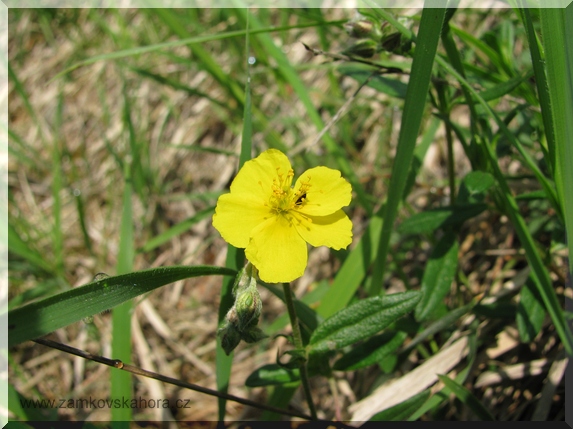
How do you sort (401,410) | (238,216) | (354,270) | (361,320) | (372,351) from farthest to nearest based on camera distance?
(354,270), (372,351), (401,410), (361,320), (238,216)

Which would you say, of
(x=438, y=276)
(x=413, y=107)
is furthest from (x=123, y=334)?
(x=413, y=107)

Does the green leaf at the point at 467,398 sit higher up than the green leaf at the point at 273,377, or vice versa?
the green leaf at the point at 273,377

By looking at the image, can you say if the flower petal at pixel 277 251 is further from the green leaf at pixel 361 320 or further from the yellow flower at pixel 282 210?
the green leaf at pixel 361 320

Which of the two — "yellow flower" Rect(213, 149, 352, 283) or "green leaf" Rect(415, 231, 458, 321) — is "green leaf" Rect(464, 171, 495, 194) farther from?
"yellow flower" Rect(213, 149, 352, 283)

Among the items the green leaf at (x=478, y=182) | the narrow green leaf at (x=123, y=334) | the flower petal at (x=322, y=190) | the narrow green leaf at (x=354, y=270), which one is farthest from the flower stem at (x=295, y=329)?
the green leaf at (x=478, y=182)

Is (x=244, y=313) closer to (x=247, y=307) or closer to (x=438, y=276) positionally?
(x=247, y=307)
